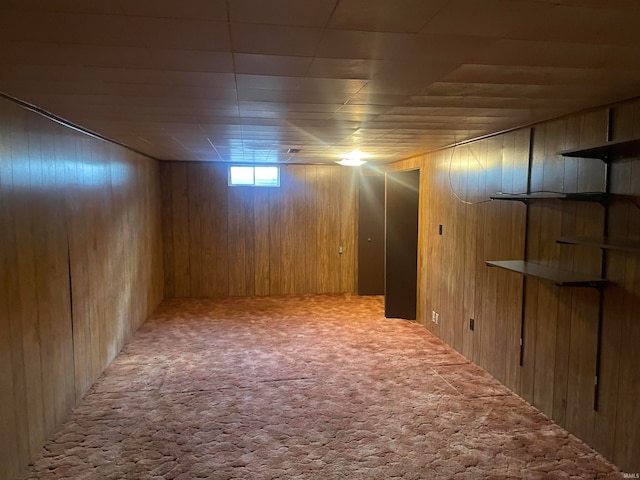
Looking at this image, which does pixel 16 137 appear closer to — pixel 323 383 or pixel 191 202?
pixel 323 383

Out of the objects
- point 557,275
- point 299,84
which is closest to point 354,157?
point 557,275

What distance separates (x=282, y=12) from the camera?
1.44 metres

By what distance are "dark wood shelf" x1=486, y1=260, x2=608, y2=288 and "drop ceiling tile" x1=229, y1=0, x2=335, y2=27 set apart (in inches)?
85.6

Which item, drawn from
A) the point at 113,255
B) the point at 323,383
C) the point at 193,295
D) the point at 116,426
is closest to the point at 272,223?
the point at 193,295

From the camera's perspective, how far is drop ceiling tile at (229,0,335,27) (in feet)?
4.51

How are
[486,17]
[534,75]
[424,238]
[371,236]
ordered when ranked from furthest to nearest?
[371,236] → [424,238] → [534,75] → [486,17]

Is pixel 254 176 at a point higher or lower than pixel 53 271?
higher

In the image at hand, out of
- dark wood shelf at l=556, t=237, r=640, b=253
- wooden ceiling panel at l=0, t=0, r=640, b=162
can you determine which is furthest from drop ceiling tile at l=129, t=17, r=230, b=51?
dark wood shelf at l=556, t=237, r=640, b=253

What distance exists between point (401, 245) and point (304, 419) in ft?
11.1

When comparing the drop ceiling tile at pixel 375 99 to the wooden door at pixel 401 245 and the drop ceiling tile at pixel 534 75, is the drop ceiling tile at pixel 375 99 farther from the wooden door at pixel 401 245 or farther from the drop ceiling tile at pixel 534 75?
the wooden door at pixel 401 245

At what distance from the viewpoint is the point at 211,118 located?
A: 129 inches

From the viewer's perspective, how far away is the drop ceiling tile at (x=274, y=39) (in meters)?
1.58

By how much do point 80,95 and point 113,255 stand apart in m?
2.38

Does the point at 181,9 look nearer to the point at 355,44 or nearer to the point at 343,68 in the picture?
the point at 355,44
